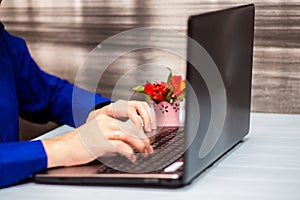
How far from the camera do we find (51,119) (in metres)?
1.83

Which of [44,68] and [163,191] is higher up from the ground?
[44,68]

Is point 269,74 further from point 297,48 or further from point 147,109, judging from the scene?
point 147,109

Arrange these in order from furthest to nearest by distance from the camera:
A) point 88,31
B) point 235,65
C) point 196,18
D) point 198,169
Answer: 1. point 88,31
2. point 235,65
3. point 198,169
4. point 196,18

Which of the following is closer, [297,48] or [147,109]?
[147,109]

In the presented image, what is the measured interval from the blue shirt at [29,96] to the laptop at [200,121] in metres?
0.35

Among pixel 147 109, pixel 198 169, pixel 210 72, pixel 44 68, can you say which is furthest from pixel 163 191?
pixel 44 68

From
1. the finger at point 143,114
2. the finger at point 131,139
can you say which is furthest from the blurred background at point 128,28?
the finger at point 131,139

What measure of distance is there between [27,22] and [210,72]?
0.96 metres

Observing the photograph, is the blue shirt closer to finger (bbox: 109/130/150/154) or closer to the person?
the person

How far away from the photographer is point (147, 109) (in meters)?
1.46

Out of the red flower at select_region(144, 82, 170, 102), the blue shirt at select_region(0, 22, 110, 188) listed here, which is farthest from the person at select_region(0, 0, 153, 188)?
the red flower at select_region(144, 82, 170, 102)

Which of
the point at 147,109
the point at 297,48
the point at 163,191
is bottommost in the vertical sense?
the point at 163,191

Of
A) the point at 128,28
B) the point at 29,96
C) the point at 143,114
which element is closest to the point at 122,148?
the point at 143,114

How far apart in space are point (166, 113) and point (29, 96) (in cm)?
39
